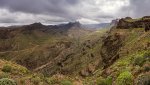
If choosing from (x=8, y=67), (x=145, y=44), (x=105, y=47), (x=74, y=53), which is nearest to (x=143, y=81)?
(x=8, y=67)

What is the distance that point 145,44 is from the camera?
87.9 metres

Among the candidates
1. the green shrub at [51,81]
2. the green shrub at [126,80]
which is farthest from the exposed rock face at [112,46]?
the green shrub at [126,80]

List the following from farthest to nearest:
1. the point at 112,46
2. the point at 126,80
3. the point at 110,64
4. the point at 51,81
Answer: the point at 112,46 < the point at 110,64 < the point at 51,81 < the point at 126,80

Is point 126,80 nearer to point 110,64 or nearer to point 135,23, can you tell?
point 110,64

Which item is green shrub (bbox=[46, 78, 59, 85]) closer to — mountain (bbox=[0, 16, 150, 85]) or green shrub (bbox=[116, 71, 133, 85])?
mountain (bbox=[0, 16, 150, 85])

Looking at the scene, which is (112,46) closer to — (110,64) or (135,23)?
(135,23)

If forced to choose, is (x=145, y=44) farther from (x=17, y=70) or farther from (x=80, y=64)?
(x=80, y=64)

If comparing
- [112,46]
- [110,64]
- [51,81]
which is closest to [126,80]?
[51,81]

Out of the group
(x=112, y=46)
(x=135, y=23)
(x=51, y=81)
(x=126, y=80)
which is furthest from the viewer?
(x=135, y=23)

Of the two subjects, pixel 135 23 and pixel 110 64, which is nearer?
pixel 110 64

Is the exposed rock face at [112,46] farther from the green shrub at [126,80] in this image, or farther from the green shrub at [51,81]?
the green shrub at [126,80]

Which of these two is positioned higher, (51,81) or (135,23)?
(135,23)

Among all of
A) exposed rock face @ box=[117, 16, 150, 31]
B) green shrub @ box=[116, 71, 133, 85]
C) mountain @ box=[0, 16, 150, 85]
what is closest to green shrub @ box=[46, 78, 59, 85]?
mountain @ box=[0, 16, 150, 85]

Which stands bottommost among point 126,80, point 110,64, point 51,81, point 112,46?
point 110,64
